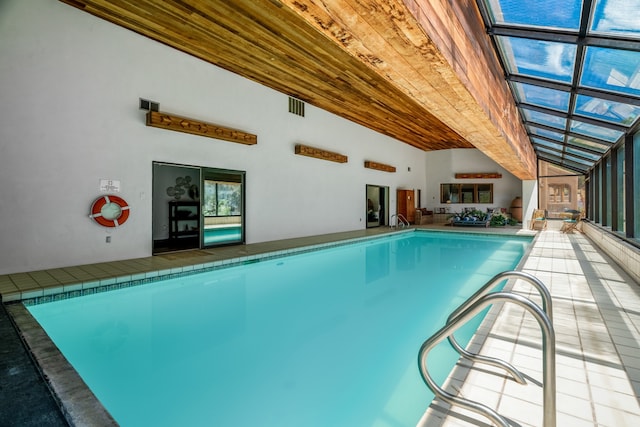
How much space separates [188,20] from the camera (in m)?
4.48

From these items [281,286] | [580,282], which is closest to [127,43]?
[281,286]

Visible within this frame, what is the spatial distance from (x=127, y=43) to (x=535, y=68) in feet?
18.4

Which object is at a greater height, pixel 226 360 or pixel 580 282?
pixel 580 282

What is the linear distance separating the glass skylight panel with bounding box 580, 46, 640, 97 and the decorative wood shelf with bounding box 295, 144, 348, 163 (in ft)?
18.4

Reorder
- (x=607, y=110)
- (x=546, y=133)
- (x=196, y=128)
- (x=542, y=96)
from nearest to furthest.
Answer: (x=607, y=110) < (x=542, y=96) < (x=196, y=128) < (x=546, y=133)

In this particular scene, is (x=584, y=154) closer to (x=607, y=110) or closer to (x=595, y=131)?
(x=595, y=131)

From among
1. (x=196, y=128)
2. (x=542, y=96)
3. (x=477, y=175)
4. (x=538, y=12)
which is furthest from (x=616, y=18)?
(x=477, y=175)

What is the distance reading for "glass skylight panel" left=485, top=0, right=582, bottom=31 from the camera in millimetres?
2076

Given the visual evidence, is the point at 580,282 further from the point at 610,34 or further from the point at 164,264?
the point at 164,264

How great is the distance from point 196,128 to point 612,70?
5.50 m

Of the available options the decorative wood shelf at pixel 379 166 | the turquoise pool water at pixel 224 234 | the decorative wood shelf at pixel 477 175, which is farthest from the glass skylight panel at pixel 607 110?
the decorative wood shelf at pixel 477 175

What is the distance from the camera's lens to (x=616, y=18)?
199cm

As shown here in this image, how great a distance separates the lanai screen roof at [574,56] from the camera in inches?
82.0

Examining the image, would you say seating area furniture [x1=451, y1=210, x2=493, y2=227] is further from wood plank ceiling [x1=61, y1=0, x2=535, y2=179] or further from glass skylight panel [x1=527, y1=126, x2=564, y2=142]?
glass skylight panel [x1=527, y1=126, x2=564, y2=142]
